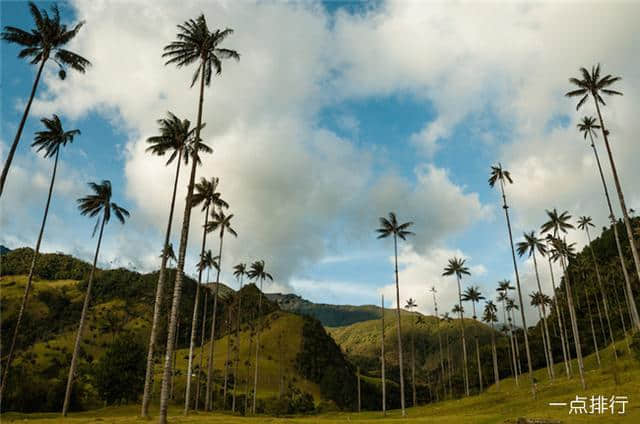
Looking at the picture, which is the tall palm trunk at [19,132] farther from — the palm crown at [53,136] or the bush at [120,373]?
the bush at [120,373]

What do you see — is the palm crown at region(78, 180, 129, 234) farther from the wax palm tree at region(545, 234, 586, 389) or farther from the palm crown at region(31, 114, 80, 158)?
the wax palm tree at region(545, 234, 586, 389)

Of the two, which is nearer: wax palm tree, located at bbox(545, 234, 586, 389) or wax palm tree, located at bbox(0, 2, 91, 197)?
wax palm tree, located at bbox(0, 2, 91, 197)

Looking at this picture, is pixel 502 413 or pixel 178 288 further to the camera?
pixel 502 413

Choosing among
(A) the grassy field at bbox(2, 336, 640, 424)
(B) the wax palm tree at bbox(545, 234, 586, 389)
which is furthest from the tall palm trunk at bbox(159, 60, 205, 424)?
(B) the wax palm tree at bbox(545, 234, 586, 389)

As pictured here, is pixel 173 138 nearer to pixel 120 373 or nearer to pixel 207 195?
pixel 207 195

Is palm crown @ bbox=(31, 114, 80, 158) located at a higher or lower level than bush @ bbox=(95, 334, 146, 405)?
higher

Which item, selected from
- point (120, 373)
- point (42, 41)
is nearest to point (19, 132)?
point (42, 41)

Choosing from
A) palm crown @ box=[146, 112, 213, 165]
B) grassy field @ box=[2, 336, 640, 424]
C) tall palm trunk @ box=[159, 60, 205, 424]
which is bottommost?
grassy field @ box=[2, 336, 640, 424]

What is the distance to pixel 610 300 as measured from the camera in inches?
4437

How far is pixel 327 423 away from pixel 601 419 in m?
19.0

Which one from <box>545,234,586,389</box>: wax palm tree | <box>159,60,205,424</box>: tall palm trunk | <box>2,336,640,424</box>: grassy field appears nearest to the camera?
<box>159,60,205,424</box>: tall palm trunk

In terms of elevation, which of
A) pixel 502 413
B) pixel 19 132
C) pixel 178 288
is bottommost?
pixel 502 413

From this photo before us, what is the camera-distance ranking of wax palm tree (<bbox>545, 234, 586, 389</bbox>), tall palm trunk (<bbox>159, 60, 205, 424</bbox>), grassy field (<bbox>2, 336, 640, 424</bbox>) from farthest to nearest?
wax palm tree (<bbox>545, 234, 586, 389</bbox>) → grassy field (<bbox>2, 336, 640, 424</bbox>) → tall palm trunk (<bbox>159, 60, 205, 424</bbox>)

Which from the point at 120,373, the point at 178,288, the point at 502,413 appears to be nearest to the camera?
the point at 178,288
